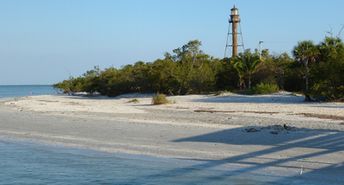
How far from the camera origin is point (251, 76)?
45.0 metres

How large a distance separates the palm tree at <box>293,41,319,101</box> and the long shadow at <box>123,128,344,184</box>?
20.5 metres

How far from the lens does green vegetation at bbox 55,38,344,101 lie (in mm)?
30291

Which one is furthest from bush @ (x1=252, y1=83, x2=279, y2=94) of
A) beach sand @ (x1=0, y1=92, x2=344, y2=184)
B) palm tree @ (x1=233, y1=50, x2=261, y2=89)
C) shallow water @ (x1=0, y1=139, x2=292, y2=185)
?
shallow water @ (x1=0, y1=139, x2=292, y2=185)

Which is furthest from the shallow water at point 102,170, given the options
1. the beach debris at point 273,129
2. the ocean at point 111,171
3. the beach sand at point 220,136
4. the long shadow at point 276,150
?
the beach debris at point 273,129

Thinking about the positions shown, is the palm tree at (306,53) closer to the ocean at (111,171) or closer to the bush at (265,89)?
the bush at (265,89)

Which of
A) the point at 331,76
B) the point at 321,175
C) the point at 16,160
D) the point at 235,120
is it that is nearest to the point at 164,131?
the point at 235,120

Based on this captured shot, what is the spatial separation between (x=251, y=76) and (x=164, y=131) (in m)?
28.8

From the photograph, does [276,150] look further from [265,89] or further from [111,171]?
[265,89]

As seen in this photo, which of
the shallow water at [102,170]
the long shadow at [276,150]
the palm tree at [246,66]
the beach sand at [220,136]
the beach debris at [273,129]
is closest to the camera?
the long shadow at [276,150]

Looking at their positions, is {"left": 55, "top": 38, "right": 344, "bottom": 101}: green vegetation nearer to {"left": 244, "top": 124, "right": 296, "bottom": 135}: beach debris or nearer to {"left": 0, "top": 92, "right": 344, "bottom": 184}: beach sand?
{"left": 0, "top": 92, "right": 344, "bottom": 184}: beach sand

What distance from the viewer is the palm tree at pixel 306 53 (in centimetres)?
3519

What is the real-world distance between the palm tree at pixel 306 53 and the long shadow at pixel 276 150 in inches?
808

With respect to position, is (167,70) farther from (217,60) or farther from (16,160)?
(16,160)

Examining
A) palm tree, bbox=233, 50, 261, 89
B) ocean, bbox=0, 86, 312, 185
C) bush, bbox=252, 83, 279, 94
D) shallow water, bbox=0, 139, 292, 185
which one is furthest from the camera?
palm tree, bbox=233, 50, 261, 89
